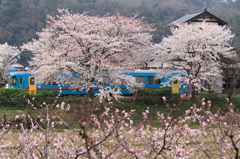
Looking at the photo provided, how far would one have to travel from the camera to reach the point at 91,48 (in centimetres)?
1340

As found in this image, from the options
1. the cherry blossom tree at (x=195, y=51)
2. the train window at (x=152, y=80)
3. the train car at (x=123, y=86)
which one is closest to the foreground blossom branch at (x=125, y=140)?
the cherry blossom tree at (x=195, y=51)

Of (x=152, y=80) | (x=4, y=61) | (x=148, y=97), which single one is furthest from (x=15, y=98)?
(x=4, y=61)

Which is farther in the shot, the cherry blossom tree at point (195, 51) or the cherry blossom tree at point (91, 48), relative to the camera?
the cherry blossom tree at point (195, 51)

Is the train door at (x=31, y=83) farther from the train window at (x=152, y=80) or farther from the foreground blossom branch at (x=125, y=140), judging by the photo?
the foreground blossom branch at (x=125, y=140)

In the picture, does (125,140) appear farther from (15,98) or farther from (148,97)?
(15,98)

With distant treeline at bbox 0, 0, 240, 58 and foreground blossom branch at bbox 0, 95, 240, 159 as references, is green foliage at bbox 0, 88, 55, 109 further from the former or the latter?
distant treeline at bbox 0, 0, 240, 58

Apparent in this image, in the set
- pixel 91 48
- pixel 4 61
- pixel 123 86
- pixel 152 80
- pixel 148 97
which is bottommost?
pixel 148 97

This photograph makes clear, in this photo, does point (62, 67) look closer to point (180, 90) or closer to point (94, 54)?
point (94, 54)

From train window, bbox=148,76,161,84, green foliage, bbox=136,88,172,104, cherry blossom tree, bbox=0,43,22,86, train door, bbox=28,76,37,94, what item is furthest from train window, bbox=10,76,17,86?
train window, bbox=148,76,161,84

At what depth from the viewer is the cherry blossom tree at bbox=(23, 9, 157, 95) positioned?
42.0ft

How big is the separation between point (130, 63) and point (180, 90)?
5.47m

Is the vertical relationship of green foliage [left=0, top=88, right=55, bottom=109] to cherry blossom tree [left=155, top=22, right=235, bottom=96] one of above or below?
below

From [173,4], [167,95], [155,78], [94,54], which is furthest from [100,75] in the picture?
[173,4]

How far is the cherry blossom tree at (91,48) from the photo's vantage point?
12812 millimetres
